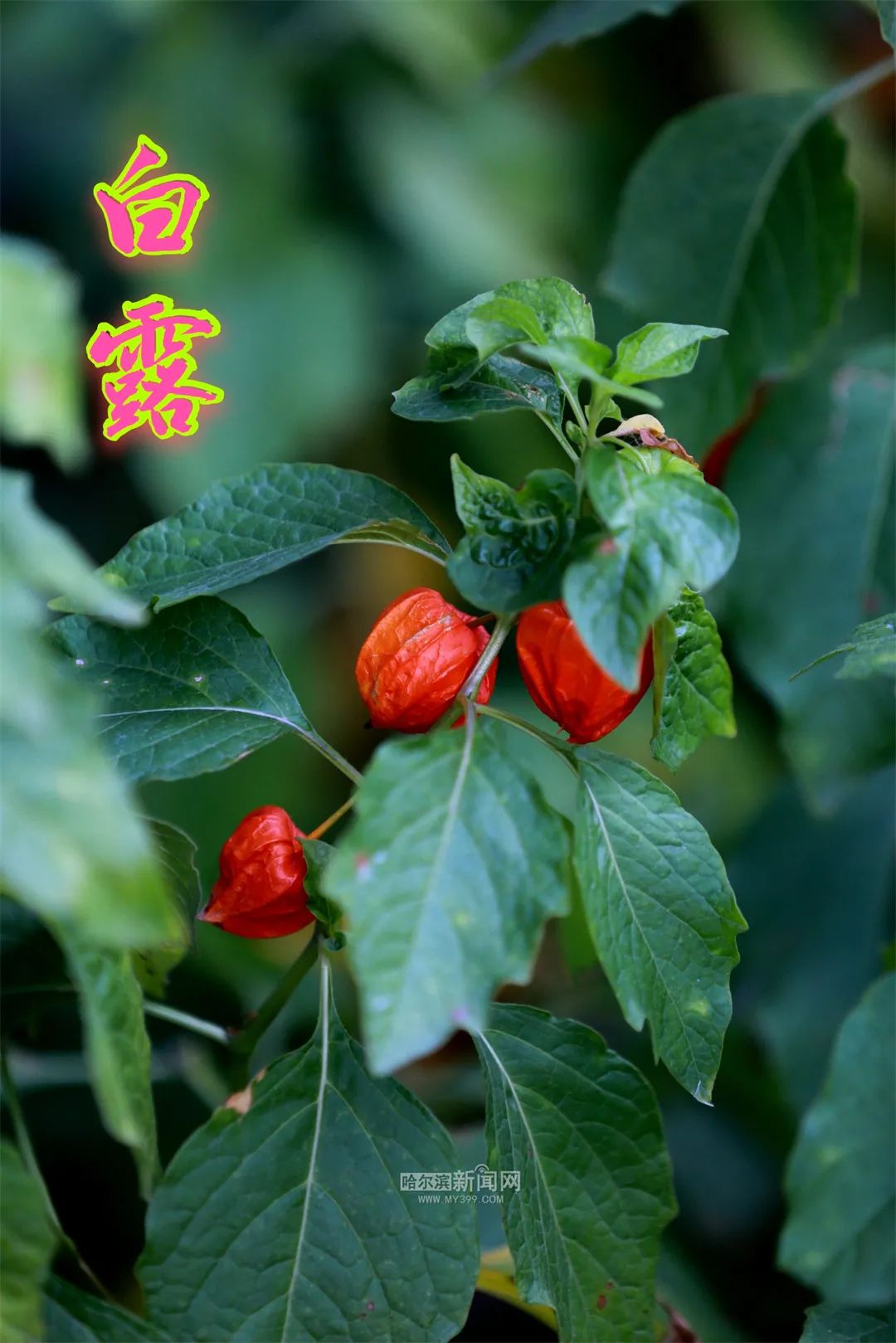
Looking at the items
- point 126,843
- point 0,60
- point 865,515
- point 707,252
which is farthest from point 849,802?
point 0,60

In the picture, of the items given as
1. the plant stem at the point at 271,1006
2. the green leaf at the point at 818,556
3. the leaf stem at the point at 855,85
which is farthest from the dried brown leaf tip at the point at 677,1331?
the leaf stem at the point at 855,85

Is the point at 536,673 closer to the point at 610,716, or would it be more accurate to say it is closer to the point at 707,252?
the point at 610,716

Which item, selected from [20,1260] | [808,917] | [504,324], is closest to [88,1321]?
[20,1260]

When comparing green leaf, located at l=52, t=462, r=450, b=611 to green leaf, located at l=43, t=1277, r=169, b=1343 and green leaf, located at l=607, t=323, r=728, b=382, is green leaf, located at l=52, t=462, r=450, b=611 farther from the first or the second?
green leaf, located at l=43, t=1277, r=169, b=1343

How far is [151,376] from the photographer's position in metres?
0.39

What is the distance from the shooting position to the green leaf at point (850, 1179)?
1.01ft

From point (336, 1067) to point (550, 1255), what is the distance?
0.24 feet

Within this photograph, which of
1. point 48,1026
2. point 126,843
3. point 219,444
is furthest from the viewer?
point 219,444

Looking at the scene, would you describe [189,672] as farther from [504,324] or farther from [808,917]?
[808,917]

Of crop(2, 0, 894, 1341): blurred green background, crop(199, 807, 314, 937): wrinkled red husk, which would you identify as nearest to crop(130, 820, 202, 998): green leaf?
crop(199, 807, 314, 937): wrinkled red husk

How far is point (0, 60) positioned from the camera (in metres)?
1.08

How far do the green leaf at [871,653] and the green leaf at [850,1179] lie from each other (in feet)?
0.30

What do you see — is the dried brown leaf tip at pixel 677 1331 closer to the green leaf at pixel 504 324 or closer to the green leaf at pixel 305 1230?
the green leaf at pixel 305 1230

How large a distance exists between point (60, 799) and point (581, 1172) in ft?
0.67
